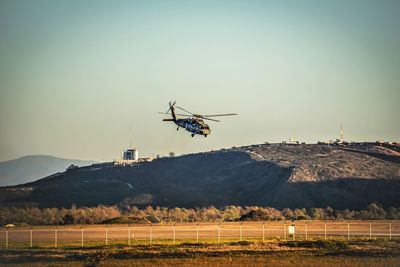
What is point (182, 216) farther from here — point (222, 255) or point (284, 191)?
point (222, 255)

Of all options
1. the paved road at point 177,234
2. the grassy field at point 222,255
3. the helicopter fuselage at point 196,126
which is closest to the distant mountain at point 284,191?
the paved road at point 177,234

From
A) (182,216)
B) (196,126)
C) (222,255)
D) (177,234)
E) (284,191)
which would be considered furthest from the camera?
(284,191)

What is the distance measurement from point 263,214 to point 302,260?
190ft

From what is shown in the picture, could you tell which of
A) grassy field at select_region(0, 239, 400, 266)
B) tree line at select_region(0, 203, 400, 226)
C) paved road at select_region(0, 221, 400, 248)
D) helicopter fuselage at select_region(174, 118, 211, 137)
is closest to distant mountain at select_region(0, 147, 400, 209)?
tree line at select_region(0, 203, 400, 226)

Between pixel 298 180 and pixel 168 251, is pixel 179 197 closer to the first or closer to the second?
pixel 298 180

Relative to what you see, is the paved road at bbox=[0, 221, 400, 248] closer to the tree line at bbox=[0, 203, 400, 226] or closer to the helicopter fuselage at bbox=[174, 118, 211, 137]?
the helicopter fuselage at bbox=[174, 118, 211, 137]

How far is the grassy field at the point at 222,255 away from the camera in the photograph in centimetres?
6266

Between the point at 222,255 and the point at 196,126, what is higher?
the point at 196,126

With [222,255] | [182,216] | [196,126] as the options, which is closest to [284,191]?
[182,216]

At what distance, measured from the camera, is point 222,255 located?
217 ft

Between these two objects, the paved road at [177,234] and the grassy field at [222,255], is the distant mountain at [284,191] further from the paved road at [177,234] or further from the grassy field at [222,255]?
the grassy field at [222,255]

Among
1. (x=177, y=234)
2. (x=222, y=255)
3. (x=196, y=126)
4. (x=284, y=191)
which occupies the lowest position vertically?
(x=222, y=255)

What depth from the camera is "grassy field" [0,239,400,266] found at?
6266cm

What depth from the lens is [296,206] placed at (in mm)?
159500
